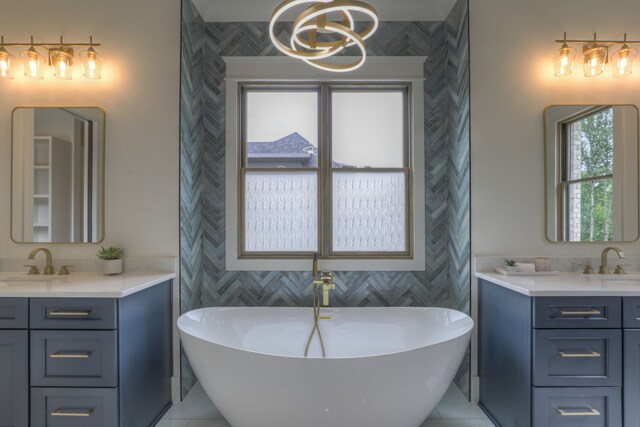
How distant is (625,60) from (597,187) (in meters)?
0.83

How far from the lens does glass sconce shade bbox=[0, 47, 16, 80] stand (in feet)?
7.68

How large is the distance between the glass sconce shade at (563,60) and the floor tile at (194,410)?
3.09 metres

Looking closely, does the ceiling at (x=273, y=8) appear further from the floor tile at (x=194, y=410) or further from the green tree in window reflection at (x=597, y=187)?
the floor tile at (x=194, y=410)

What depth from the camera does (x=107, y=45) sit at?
2.46 metres

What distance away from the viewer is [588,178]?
2.37m

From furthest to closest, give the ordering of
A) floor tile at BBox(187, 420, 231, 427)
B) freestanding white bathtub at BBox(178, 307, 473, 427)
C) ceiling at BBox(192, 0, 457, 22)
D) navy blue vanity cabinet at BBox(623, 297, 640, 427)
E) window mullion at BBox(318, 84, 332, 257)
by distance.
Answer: window mullion at BBox(318, 84, 332, 257) < ceiling at BBox(192, 0, 457, 22) < floor tile at BBox(187, 420, 231, 427) < navy blue vanity cabinet at BBox(623, 297, 640, 427) < freestanding white bathtub at BBox(178, 307, 473, 427)

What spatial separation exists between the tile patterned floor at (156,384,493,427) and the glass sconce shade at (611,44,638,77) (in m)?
2.39

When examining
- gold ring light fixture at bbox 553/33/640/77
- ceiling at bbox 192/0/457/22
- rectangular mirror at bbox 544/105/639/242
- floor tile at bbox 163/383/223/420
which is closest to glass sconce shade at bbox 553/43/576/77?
gold ring light fixture at bbox 553/33/640/77

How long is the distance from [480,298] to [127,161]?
2.53 meters

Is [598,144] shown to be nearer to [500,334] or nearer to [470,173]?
[470,173]

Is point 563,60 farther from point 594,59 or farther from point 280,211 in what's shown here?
point 280,211

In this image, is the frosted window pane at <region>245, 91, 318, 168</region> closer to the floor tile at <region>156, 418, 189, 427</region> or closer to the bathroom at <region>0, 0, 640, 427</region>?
the bathroom at <region>0, 0, 640, 427</region>

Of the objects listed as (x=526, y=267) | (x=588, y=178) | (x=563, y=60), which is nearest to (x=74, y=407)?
(x=526, y=267)

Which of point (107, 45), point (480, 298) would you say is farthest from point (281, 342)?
point (107, 45)
